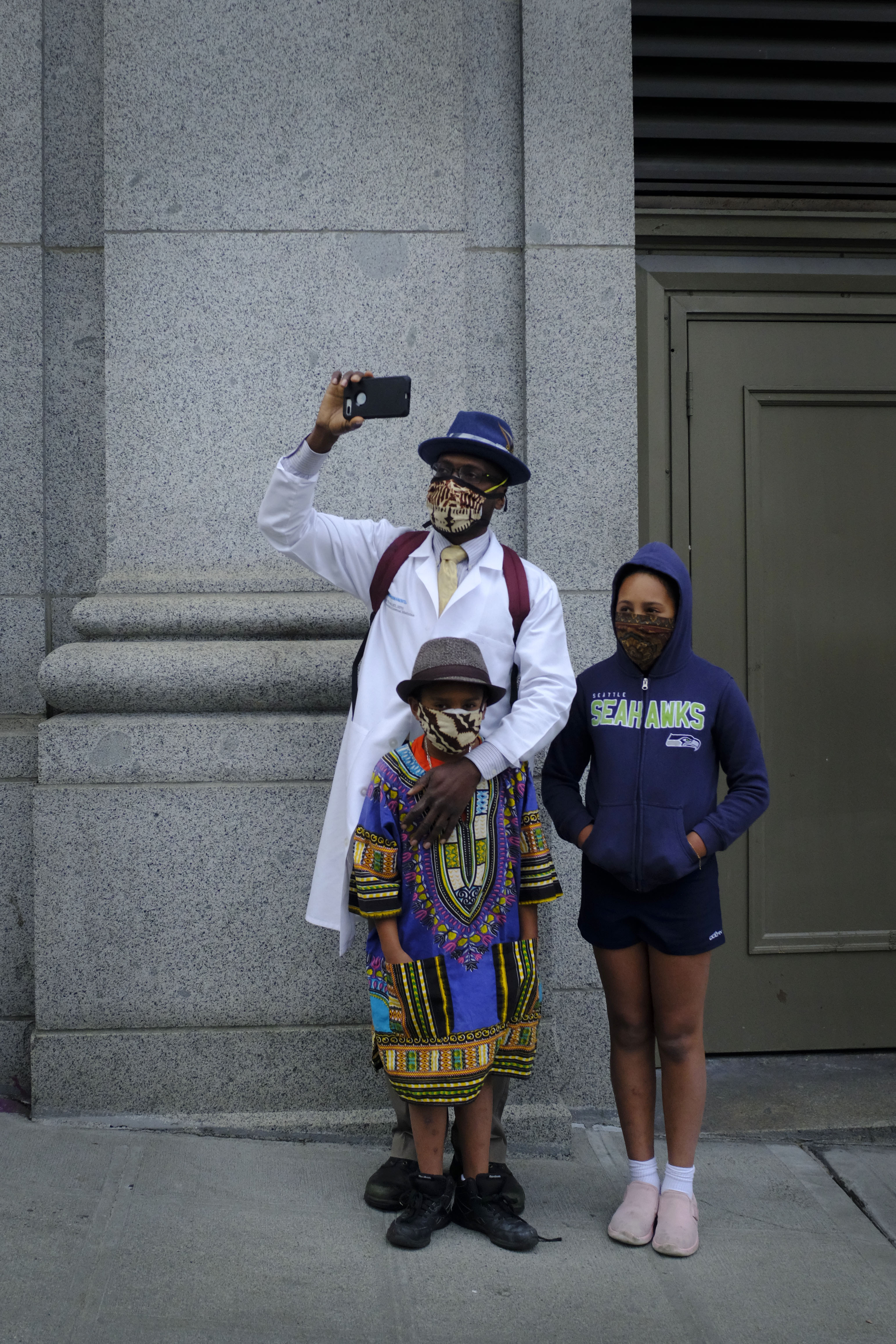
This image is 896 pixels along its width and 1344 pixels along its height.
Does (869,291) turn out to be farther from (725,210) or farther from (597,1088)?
(597,1088)

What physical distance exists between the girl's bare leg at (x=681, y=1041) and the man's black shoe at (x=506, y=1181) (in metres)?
0.44

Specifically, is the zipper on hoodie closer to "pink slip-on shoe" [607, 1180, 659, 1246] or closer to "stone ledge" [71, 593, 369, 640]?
"pink slip-on shoe" [607, 1180, 659, 1246]

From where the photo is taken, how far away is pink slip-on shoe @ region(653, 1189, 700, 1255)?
324 cm

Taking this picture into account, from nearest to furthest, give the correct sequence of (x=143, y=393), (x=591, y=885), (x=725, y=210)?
(x=591, y=885)
(x=143, y=393)
(x=725, y=210)

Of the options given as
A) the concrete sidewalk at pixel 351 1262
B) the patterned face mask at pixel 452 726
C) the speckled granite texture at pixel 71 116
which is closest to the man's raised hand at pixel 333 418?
the patterned face mask at pixel 452 726

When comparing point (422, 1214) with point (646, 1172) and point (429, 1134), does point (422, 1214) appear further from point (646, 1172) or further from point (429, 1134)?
point (646, 1172)

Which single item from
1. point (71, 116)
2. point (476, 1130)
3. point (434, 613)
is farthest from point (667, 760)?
point (71, 116)

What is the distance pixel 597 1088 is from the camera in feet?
14.2

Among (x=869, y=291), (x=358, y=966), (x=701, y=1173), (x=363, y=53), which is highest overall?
(x=363, y=53)

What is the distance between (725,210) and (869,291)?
684mm

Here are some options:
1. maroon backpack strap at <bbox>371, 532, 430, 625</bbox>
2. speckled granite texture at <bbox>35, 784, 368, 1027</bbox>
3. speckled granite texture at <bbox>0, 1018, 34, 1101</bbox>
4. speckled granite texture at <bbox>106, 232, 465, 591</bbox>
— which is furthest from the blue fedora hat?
speckled granite texture at <bbox>0, 1018, 34, 1101</bbox>

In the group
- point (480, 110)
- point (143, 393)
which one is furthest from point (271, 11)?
point (143, 393)

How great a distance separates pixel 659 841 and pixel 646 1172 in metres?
1.01

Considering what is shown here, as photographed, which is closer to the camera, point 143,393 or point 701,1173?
point 701,1173
